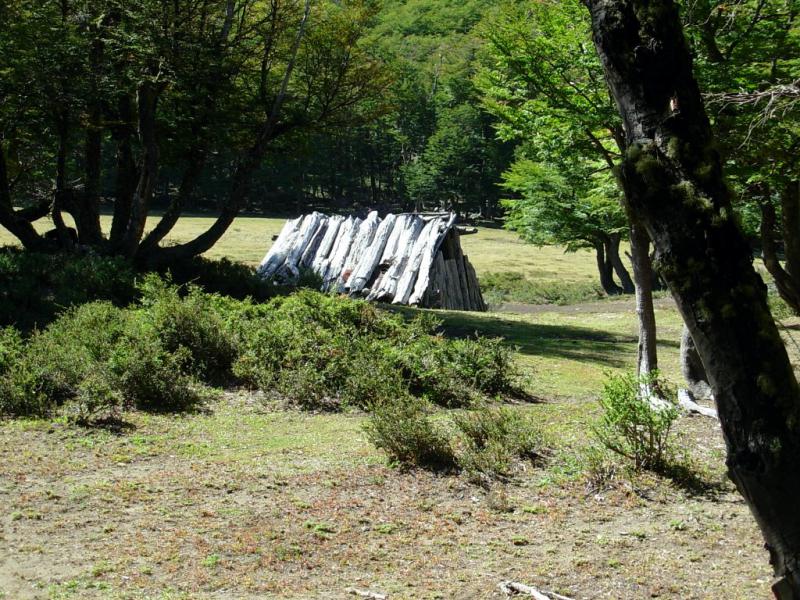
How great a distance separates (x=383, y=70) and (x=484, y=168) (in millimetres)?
50972

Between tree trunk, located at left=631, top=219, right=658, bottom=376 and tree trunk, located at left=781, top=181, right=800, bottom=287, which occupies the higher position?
tree trunk, located at left=781, top=181, right=800, bottom=287

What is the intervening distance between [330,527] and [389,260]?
18.7 m

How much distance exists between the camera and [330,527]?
575 cm

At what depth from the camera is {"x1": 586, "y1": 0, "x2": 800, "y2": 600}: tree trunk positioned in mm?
3094

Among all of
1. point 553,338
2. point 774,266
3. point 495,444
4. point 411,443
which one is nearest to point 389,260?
point 553,338

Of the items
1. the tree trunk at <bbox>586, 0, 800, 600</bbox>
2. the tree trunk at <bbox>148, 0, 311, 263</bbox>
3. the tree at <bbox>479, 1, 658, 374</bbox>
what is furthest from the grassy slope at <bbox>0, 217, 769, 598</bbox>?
the tree trunk at <bbox>148, 0, 311, 263</bbox>

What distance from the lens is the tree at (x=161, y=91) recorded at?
15.5 m

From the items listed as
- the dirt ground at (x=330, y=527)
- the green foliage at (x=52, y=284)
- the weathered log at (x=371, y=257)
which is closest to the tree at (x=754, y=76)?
the dirt ground at (x=330, y=527)

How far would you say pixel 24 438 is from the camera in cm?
766

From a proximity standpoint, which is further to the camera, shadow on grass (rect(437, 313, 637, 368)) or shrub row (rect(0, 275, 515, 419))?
shadow on grass (rect(437, 313, 637, 368))

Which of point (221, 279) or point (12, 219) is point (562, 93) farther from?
point (12, 219)

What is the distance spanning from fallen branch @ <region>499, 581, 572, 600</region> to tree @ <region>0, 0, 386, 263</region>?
42.4 feet

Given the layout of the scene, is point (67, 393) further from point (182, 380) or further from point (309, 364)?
point (309, 364)

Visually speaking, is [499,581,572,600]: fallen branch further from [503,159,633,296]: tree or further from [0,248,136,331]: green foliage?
[503,159,633,296]: tree
